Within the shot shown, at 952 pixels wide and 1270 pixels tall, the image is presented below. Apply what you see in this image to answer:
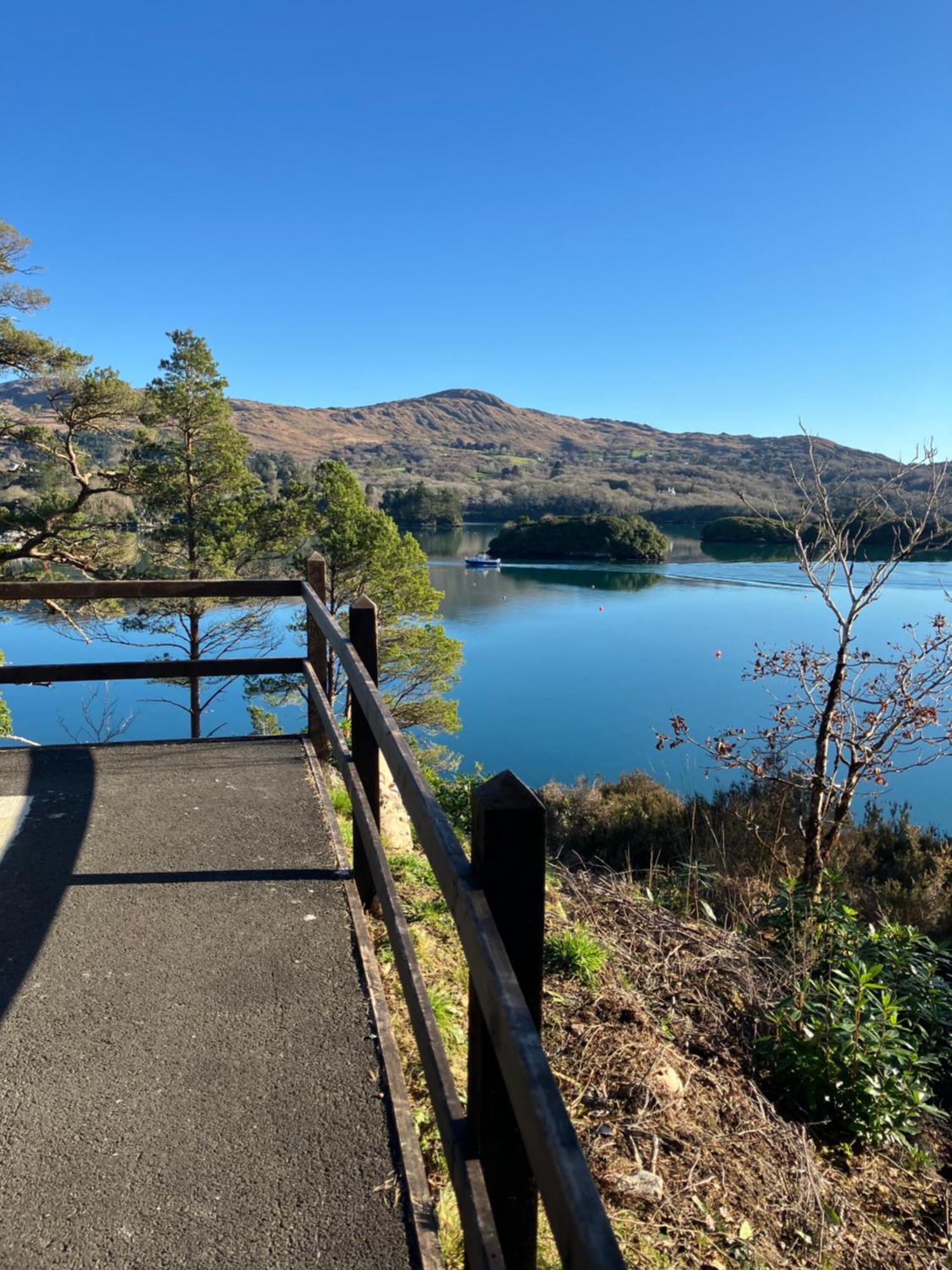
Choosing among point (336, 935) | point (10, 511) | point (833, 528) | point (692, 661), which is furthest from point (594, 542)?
point (336, 935)

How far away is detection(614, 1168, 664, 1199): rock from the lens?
2.68 meters

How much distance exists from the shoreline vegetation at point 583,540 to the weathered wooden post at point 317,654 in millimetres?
82903

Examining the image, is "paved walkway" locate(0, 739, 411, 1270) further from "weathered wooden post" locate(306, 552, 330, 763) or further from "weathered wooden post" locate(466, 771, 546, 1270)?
"weathered wooden post" locate(306, 552, 330, 763)

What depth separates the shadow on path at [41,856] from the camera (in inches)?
116

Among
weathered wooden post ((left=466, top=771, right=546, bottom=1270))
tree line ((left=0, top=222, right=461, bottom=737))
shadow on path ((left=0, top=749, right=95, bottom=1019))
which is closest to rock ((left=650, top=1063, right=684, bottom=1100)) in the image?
weathered wooden post ((left=466, top=771, right=546, bottom=1270))

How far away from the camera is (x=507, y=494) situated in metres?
138

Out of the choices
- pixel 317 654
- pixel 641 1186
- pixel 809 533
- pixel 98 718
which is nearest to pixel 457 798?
pixel 317 654

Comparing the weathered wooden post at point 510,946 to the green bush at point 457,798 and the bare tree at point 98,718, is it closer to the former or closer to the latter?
A: the green bush at point 457,798

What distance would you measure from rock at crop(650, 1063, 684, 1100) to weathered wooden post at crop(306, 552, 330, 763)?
8.71 feet

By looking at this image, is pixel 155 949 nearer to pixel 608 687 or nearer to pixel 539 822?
pixel 539 822

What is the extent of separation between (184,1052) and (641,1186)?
157 centimetres

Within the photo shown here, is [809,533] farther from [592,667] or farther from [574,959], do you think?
[574,959]

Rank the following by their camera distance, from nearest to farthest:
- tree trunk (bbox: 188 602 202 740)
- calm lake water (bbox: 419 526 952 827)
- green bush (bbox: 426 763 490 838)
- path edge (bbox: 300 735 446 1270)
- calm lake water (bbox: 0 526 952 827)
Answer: path edge (bbox: 300 735 446 1270), green bush (bbox: 426 763 490 838), tree trunk (bbox: 188 602 202 740), calm lake water (bbox: 419 526 952 827), calm lake water (bbox: 0 526 952 827)

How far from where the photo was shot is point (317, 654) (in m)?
5.00
